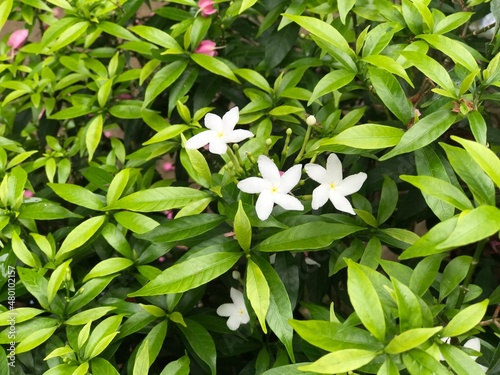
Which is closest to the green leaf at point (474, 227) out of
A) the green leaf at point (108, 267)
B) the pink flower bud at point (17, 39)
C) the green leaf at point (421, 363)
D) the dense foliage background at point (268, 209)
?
the dense foliage background at point (268, 209)

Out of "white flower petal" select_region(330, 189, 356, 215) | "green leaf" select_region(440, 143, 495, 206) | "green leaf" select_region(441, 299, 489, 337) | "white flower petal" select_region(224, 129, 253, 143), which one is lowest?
"green leaf" select_region(441, 299, 489, 337)

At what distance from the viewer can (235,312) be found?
95 centimetres

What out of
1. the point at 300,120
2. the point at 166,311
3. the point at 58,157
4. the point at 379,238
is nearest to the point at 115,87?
the point at 58,157

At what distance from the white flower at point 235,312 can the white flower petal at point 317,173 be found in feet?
0.84

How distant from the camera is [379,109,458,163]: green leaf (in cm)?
74

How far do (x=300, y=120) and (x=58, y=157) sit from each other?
522 mm

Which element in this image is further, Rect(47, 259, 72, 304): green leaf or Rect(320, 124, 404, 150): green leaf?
Rect(47, 259, 72, 304): green leaf

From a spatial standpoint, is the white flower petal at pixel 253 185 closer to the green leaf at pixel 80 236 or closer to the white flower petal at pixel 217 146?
the white flower petal at pixel 217 146

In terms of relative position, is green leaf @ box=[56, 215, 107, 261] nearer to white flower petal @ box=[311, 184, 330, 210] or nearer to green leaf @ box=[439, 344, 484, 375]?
white flower petal @ box=[311, 184, 330, 210]

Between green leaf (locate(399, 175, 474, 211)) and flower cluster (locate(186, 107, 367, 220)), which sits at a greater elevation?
green leaf (locate(399, 175, 474, 211))

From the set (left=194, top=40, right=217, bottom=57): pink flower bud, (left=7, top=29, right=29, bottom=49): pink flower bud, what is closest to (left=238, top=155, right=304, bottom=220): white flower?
(left=194, top=40, right=217, bottom=57): pink flower bud

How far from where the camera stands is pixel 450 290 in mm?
738

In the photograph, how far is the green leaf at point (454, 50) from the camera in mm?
795

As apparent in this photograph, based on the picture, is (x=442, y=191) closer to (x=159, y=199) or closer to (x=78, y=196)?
(x=159, y=199)
